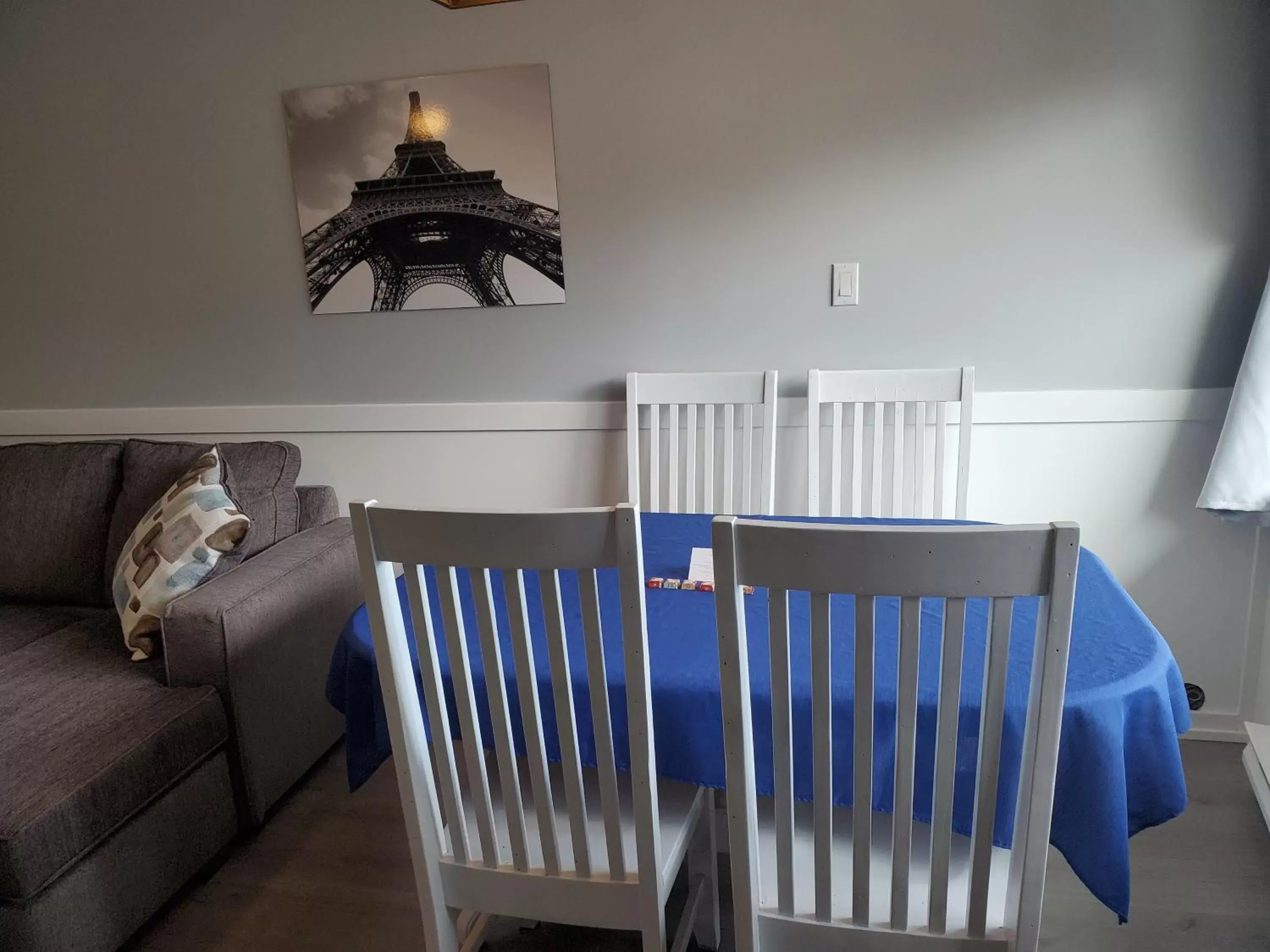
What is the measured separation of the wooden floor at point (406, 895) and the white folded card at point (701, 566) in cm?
77

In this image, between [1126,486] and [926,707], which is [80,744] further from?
[1126,486]

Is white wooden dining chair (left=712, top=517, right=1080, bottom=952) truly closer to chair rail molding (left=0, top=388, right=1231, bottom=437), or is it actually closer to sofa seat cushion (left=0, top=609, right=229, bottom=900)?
sofa seat cushion (left=0, top=609, right=229, bottom=900)

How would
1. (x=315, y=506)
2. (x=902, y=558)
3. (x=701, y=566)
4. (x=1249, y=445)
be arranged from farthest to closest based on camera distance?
1. (x=315, y=506)
2. (x=1249, y=445)
3. (x=701, y=566)
4. (x=902, y=558)

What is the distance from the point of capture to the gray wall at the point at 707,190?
2.09 meters

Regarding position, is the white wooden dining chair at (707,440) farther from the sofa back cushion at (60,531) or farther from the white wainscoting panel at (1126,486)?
the sofa back cushion at (60,531)

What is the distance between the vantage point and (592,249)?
2.45m

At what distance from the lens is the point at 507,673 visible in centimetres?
131

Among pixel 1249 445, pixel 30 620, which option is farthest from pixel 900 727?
pixel 30 620

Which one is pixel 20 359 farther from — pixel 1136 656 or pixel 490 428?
pixel 1136 656

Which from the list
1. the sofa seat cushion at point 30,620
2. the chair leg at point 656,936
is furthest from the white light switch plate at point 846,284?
the sofa seat cushion at point 30,620

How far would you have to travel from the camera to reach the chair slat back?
1062 mm

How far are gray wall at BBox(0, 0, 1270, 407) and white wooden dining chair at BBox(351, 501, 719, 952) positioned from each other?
144 cm

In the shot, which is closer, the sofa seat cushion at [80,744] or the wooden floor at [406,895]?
the sofa seat cushion at [80,744]

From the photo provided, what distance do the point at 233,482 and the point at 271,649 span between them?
522 millimetres
